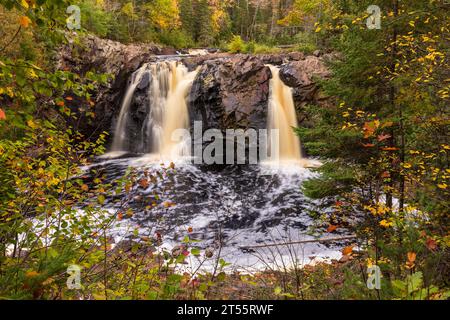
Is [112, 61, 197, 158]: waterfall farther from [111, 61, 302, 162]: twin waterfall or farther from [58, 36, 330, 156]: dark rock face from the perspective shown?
[58, 36, 330, 156]: dark rock face

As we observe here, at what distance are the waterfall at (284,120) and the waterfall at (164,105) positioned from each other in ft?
16.0

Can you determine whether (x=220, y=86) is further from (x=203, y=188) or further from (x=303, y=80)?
(x=203, y=188)

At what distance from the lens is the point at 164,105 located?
A: 57.6 ft

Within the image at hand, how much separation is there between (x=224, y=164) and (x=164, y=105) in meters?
5.20

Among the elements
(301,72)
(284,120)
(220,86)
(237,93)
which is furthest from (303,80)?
(220,86)

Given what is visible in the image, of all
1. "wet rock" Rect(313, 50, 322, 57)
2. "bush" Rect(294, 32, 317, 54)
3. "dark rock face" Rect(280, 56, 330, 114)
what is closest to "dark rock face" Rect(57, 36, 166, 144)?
"dark rock face" Rect(280, 56, 330, 114)

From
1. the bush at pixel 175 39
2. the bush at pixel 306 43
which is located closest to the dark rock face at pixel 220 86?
the bush at pixel 306 43

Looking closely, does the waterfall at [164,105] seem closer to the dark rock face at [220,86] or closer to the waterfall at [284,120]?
the dark rock face at [220,86]

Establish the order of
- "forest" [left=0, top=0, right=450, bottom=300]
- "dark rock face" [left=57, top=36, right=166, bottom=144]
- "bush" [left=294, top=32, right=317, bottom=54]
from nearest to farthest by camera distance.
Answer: "forest" [left=0, top=0, right=450, bottom=300]
"dark rock face" [left=57, top=36, right=166, bottom=144]
"bush" [left=294, top=32, right=317, bottom=54]

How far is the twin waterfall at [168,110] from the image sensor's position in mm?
16266

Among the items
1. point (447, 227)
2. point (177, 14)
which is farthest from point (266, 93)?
point (177, 14)

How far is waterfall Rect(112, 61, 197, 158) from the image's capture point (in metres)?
17.3
